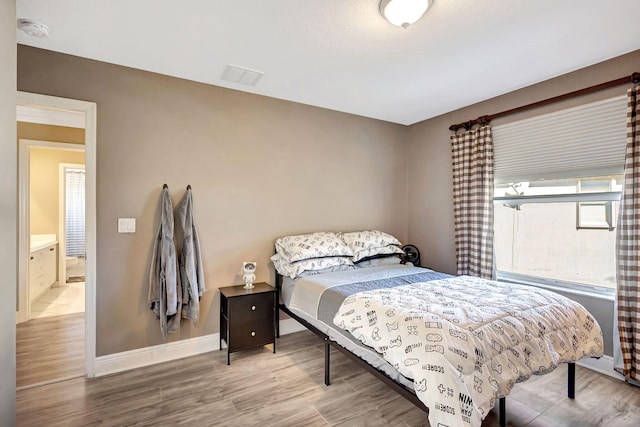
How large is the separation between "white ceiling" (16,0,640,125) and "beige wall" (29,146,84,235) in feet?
11.9

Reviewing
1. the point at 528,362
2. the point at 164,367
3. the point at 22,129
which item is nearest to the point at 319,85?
the point at 528,362

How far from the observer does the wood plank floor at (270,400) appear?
1909mm

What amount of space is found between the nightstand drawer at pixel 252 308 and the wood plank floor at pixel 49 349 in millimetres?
1298

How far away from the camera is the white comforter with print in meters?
1.35

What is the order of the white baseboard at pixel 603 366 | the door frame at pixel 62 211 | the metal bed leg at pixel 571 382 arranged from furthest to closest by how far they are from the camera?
the door frame at pixel 62 211 → the white baseboard at pixel 603 366 → the metal bed leg at pixel 571 382

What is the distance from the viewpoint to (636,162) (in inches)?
89.3

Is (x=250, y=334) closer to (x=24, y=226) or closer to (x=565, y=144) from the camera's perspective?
(x=24, y=226)

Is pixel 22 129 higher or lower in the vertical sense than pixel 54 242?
higher

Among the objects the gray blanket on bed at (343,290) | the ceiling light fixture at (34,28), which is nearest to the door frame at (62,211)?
the ceiling light fixture at (34,28)

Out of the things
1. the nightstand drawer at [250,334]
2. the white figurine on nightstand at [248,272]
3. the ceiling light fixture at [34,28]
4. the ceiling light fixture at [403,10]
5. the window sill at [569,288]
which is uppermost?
the ceiling light fixture at [34,28]

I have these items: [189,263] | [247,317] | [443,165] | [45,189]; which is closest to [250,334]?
[247,317]

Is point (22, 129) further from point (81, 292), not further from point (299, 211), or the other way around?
point (299, 211)

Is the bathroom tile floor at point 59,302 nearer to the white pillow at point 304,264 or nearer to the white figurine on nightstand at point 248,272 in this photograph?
the white figurine on nightstand at point 248,272

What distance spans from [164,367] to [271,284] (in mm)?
1192
